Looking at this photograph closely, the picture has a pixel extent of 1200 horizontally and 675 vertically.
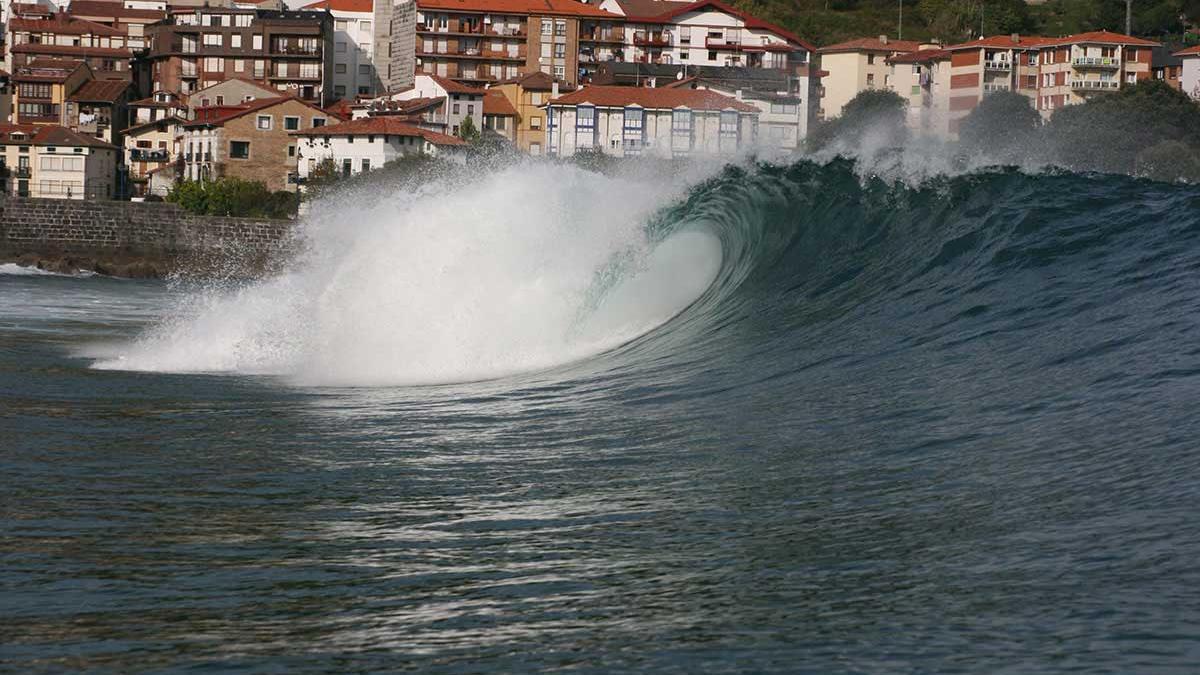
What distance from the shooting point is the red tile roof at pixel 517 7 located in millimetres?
103875

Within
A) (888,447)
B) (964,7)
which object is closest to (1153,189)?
(888,447)

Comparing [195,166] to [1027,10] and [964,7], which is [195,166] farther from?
[1027,10]

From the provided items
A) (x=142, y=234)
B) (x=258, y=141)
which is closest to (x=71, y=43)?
(x=258, y=141)

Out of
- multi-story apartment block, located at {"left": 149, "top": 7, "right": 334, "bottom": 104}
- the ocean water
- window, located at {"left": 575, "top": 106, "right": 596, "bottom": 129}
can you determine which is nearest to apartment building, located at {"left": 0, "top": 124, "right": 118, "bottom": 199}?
multi-story apartment block, located at {"left": 149, "top": 7, "right": 334, "bottom": 104}

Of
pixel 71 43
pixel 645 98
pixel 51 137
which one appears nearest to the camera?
pixel 51 137

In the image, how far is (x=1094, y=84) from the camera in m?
87.1

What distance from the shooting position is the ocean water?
634 centimetres

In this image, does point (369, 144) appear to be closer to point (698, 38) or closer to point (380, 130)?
point (380, 130)

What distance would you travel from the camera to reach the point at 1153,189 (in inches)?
682

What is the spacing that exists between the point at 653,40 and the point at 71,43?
130ft

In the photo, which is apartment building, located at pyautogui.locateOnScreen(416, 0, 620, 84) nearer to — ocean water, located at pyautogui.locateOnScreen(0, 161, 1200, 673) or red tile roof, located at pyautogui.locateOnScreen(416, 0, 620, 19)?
red tile roof, located at pyautogui.locateOnScreen(416, 0, 620, 19)

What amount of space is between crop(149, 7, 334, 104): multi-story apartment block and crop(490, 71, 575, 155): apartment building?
14550mm

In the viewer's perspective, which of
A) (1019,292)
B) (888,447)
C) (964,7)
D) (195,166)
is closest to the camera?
(888,447)

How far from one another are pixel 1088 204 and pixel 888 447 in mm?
7712
